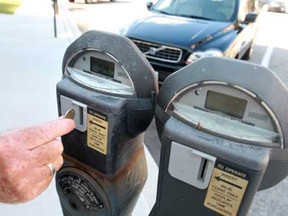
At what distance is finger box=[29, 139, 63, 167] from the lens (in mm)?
909

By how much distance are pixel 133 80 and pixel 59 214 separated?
1.41 m

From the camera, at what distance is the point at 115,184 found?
48.1 inches

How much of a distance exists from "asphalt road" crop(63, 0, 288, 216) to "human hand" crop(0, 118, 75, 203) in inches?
72.5

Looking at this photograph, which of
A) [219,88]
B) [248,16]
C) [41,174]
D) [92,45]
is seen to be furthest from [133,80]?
[248,16]

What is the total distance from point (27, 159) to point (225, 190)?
1.77 ft

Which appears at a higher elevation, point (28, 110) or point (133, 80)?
point (133, 80)

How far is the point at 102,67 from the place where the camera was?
3.75ft

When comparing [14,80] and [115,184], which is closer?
[115,184]

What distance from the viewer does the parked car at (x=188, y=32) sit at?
3.52m

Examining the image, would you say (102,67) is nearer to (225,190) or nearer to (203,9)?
(225,190)

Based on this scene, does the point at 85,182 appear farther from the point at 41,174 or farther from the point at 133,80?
the point at 133,80

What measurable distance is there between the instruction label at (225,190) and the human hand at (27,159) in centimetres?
44

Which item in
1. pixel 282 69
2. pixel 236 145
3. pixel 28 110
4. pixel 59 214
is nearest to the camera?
pixel 236 145

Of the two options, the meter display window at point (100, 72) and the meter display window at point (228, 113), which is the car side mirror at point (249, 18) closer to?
the meter display window at point (100, 72)
